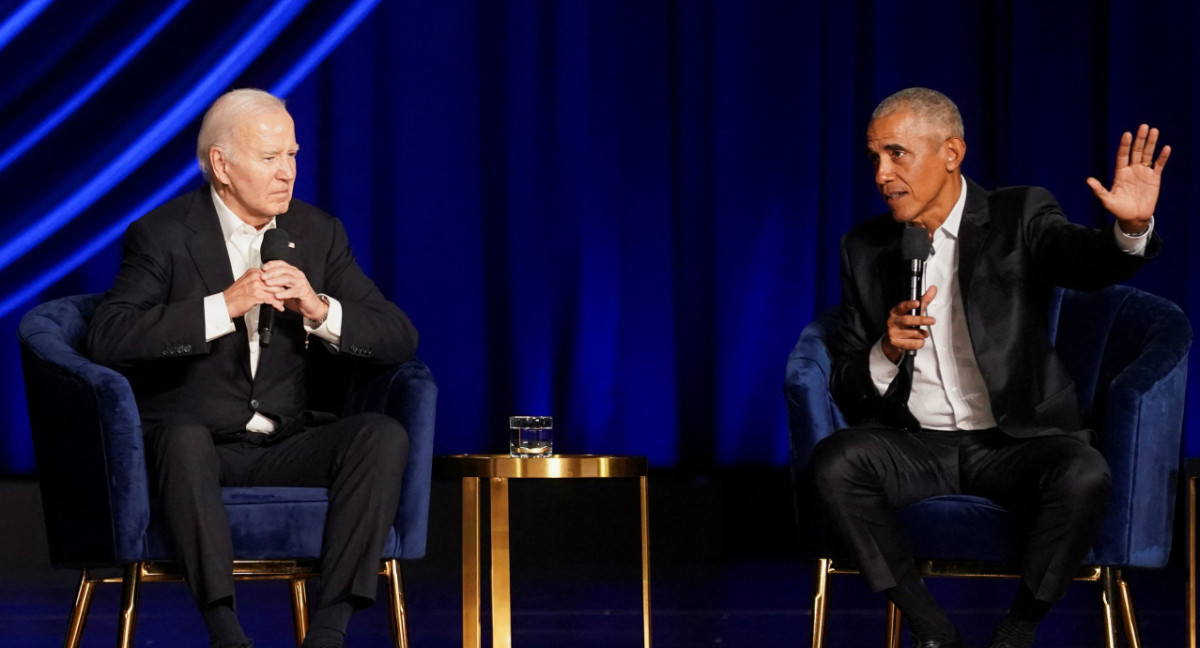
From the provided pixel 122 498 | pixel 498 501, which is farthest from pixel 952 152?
pixel 122 498

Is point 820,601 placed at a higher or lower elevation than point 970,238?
lower

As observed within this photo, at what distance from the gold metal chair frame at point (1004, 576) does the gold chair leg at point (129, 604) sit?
1228 millimetres

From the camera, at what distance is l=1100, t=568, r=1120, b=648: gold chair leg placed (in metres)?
2.55

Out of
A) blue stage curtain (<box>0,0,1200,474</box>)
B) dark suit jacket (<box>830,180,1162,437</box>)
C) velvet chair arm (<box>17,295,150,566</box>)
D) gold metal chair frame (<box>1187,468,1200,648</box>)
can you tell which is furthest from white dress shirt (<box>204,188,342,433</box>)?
blue stage curtain (<box>0,0,1200,474</box>)

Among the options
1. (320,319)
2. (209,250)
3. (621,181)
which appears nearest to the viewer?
(320,319)

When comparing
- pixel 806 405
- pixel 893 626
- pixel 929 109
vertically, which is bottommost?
pixel 893 626

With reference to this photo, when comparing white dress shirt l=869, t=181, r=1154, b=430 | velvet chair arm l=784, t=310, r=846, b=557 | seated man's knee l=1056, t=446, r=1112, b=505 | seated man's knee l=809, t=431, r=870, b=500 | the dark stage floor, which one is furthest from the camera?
the dark stage floor

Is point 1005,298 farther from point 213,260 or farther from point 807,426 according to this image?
point 213,260

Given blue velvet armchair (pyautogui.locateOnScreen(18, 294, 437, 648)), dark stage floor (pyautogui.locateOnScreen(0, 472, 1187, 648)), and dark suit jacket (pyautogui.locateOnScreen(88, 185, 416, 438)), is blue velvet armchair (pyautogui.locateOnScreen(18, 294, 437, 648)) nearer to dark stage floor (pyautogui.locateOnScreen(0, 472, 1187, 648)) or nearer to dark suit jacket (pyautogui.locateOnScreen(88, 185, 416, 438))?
dark suit jacket (pyautogui.locateOnScreen(88, 185, 416, 438))

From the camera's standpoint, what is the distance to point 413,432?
279 cm

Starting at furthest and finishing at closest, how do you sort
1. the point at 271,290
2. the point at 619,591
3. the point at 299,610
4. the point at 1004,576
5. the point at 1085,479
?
the point at 619,591 → the point at 299,610 → the point at 271,290 → the point at 1004,576 → the point at 1085,479

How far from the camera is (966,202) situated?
9.53 ft

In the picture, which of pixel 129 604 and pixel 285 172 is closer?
pixel 129 604

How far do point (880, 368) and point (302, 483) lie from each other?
3.72 feet
